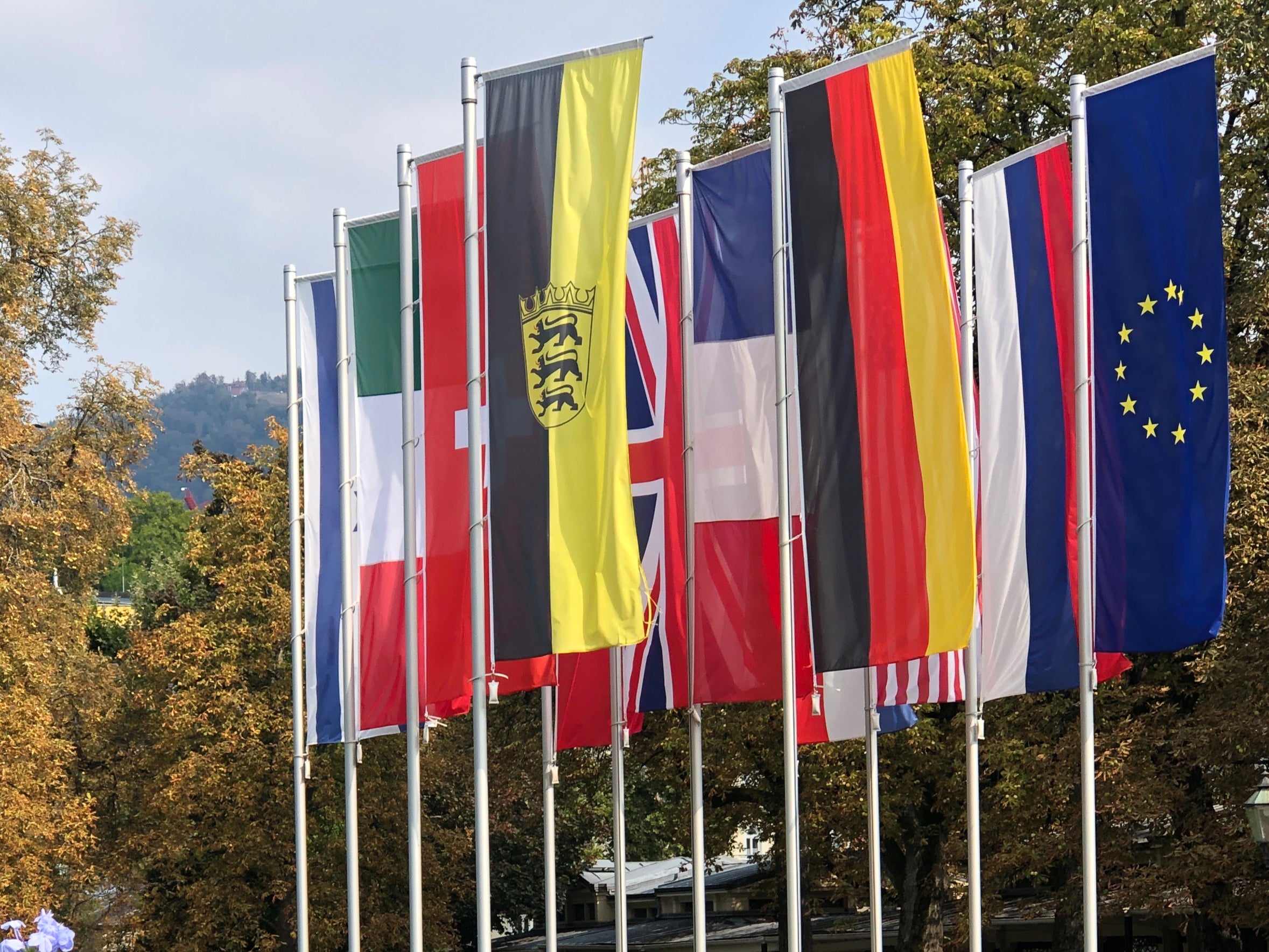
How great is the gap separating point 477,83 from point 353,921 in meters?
9.81

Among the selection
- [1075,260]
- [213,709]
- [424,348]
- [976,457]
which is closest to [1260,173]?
[976,457]

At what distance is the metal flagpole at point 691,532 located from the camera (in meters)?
17.4

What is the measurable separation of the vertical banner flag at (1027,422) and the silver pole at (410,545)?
5796 millimetres

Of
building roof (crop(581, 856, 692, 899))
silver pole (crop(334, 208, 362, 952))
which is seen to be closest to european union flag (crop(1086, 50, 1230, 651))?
silver pole (crop(334, 208, 362, 952))

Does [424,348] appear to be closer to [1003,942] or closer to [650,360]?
[650,360]

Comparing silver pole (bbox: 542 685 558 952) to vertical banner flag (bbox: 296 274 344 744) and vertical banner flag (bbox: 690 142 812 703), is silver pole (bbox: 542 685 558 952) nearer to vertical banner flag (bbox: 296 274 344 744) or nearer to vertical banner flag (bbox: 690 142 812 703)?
vertical banner flag (bbox: 690 142 812 703)

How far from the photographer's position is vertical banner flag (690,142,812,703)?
17.2 metres

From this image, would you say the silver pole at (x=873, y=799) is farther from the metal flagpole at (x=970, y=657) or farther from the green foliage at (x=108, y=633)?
the green foliage at (x=108, y=633)

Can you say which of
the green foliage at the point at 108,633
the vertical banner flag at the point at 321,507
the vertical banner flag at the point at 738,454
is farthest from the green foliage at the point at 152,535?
the vertical banner flag at the point at 738,454

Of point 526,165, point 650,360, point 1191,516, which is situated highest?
point 526,165

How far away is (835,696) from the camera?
778 inches

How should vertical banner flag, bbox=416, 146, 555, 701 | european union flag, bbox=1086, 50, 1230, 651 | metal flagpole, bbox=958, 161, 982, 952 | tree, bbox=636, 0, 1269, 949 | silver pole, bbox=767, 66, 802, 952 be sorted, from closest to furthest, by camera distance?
european union flag, bbox=1086, 50, 1230, 651
silver pole, bbox=767, 66, 802, 952
vertical banner flag, bbox=416, 146, 555, 701
metal flagpole, bbox=958, 161, 982, 952
tree, bbox=636, 0, 1269, 949

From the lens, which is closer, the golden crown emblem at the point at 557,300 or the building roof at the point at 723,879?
the golden crown emblem at the point at 557,300

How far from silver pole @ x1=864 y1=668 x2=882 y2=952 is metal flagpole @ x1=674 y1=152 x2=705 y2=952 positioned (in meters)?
2.21
